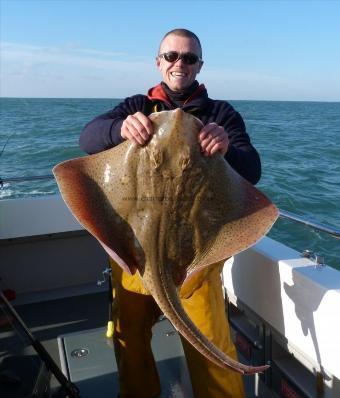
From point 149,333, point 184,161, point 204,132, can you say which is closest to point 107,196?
point 184,161

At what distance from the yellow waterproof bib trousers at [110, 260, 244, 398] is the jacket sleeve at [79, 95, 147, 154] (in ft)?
2.66

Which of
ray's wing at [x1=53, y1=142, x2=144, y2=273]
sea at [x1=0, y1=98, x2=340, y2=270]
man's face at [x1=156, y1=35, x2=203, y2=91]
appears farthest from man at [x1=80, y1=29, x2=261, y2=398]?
sea at [x1=0, y1=98, x2=340, y2=270]

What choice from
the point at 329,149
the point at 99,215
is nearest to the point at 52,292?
the point at 99,215

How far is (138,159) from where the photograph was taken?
207 centimetres

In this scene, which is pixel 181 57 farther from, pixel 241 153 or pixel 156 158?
pixel 156 158

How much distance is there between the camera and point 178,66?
8.36ft

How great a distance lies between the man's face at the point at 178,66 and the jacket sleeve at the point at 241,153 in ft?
1.22

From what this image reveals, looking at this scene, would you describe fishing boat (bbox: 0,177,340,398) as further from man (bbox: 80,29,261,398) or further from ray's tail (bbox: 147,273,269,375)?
ray's tail (bbox: 147,273,269,375)

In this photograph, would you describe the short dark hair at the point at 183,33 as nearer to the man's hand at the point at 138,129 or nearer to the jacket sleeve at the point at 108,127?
the jacket sleeve at the point at 108,127

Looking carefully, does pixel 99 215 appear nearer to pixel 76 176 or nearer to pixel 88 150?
pixel 76 176

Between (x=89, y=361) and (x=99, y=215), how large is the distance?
185 centimetres

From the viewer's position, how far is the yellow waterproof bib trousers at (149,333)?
8.28 feet

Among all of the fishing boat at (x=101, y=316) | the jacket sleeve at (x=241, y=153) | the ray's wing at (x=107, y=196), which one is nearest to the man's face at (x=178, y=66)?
the jacket sleeve at (x=241, y=153)

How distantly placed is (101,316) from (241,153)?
2746mm
